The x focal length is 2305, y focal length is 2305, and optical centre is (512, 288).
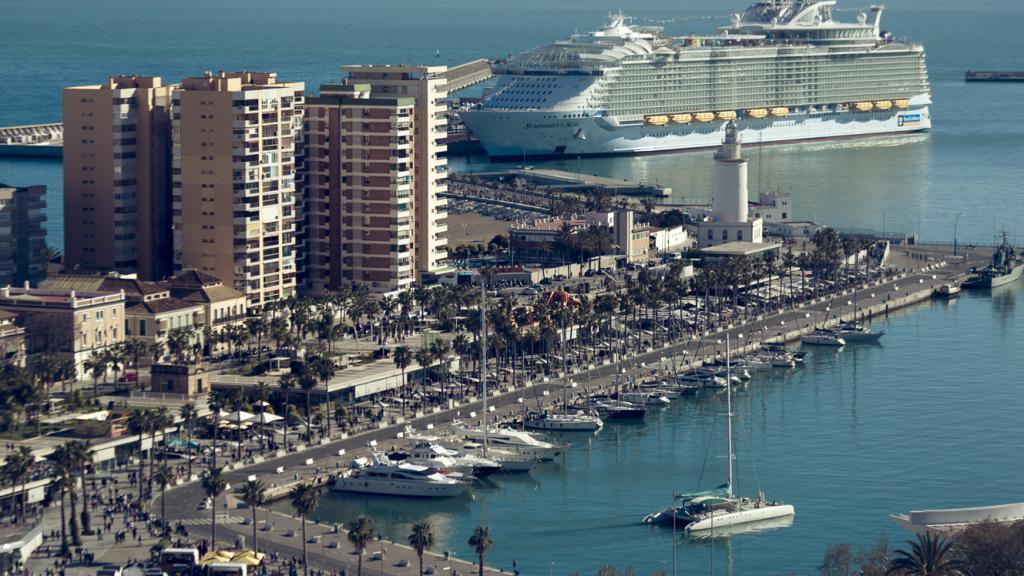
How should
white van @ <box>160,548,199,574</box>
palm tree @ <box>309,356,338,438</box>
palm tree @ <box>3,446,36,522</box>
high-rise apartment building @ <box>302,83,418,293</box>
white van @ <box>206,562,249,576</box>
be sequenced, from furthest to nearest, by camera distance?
1. high-rise apartment building @ <box>302,83,418,293</box>
2. palm tree @ <box>309,356,338,438</box>
3. palm tree @ <box>3,446,36,522</box>
4. white van @ <box>160,548,199,574</box>
5. white van @ <box>206,562,249,576</box>

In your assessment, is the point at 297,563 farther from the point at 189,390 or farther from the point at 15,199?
the point at 15,199

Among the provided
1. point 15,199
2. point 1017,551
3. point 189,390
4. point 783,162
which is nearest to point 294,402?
point 189,390

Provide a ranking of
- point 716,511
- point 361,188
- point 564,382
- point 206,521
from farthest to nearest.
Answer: point 361,188 < point 564,382 < point 716,511 < point 206,521

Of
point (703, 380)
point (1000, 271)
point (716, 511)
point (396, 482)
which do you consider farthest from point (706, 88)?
point (716, 511)

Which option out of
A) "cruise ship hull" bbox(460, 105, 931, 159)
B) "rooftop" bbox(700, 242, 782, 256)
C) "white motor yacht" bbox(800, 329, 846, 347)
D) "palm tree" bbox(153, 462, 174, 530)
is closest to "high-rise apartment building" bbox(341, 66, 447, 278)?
"white motor yacht" bbox(800, 329, 846, 347)

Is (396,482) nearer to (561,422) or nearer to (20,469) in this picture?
(561,422)

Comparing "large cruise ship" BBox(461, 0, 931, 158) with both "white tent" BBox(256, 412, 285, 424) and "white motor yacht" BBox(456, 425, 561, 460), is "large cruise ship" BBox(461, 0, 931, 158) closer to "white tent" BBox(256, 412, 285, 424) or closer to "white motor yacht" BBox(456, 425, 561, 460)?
"white motor yacht" BBox(456, 425, 561, 460)

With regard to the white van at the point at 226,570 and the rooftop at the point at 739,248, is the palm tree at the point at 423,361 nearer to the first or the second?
the white van at the point at 226,570
